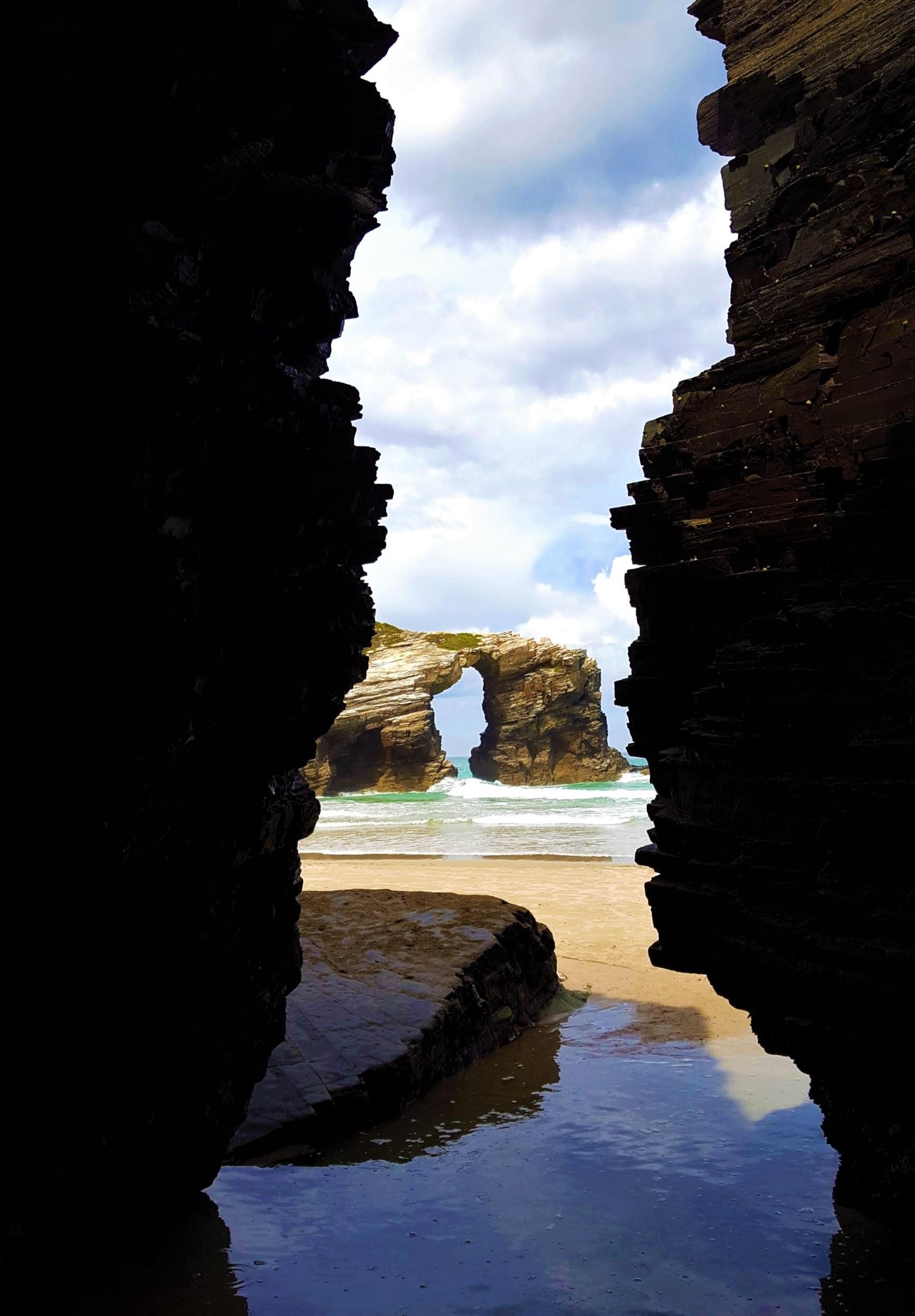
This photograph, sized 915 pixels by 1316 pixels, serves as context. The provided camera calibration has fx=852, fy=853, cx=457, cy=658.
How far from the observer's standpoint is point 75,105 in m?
3.06

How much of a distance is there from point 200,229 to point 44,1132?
3.73 metres

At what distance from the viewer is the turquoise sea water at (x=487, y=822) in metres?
23.5

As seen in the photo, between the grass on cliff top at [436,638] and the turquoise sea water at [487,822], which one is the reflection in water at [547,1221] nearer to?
the turquoise sea water at [487,822]

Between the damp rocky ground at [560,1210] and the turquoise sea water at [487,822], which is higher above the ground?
the damp rocky ground at [560,1210]

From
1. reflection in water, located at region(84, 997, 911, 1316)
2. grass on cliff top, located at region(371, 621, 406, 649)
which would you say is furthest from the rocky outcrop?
reflection in water, located at region(84, 997, 911, 1316)

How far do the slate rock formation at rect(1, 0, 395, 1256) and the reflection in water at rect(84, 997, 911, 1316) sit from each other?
575 millimetres

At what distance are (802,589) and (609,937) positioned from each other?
311 inches

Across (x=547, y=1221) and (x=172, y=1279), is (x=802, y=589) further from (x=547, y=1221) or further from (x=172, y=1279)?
(x=172, y=1279)

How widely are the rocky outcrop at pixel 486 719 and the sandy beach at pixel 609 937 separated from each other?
28.8m

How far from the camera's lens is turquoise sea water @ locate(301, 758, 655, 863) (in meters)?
23.5

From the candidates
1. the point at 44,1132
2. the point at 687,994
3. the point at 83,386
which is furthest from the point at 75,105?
the point at 687,994

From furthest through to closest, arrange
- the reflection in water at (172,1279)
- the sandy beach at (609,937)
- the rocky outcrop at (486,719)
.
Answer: the rocky outcrop at (486,719) < the sandy beach at (609,937) < the reflection in water at (172,1279)

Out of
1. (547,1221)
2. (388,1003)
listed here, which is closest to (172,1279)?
(547,1221)

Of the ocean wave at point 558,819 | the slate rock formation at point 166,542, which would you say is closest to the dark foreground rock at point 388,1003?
the slate rock formation at point 166,542
